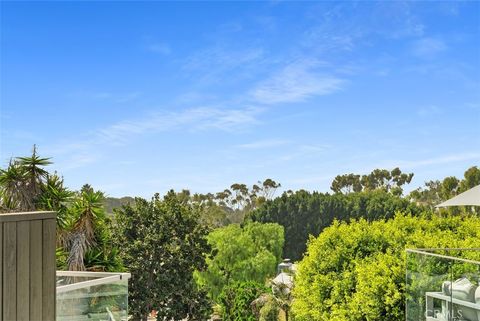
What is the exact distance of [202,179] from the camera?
173 ft

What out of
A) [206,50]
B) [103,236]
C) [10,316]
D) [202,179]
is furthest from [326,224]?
[10,316]

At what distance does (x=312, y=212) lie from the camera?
180 feet

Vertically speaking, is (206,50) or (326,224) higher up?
(206,50)

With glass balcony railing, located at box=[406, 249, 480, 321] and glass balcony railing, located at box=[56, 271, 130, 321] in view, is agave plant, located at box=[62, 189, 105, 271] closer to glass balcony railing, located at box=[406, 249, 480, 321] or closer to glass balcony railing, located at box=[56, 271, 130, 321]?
glass balcony railing, located at box=[56, 271, 130, 321]

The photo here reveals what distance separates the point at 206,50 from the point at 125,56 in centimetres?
579

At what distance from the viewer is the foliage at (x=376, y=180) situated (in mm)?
85938

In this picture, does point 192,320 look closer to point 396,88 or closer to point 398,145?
point 396,88

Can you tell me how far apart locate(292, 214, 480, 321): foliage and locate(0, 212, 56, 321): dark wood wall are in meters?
7.87

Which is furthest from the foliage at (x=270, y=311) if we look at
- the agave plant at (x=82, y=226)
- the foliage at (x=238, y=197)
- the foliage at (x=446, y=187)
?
the foliage at (x=238, y=197)

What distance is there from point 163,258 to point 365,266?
54.7ft

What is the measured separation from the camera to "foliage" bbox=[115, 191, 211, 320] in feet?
86.0

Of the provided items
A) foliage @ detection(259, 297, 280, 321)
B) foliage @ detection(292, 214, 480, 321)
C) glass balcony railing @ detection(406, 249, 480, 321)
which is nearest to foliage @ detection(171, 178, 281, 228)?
foliage @ detection(259, 297, 280, 321)

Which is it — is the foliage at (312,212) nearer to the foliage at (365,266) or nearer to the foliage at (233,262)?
the foliage at (233,262)

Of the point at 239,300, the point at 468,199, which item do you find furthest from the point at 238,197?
the point at 468,199
